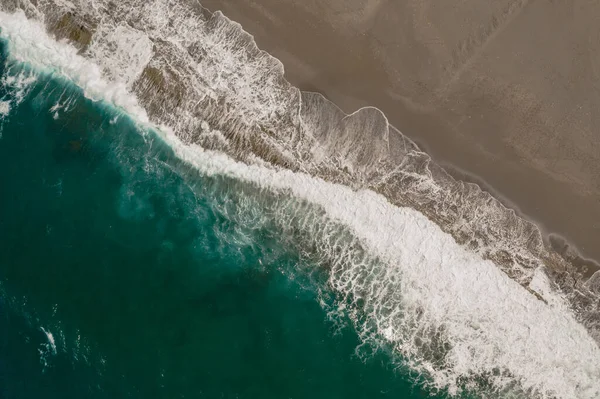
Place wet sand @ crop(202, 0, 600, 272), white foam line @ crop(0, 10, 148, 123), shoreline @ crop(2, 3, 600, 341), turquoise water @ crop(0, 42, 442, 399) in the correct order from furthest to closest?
white foam line @ crop(0, 10, 148, 123)
turquoise water @ crop(0, 42, 442, 399)
shoreline @ crop(2, 3, 600, 341)
wet sand @ crop(202, 0, 600, 272)

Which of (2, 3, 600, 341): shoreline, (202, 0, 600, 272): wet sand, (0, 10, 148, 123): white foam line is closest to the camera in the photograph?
(202, 0, 600, 272): wet sand

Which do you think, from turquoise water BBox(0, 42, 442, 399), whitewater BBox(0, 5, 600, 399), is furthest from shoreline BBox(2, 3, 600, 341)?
turquoise water BBox(0, 42, 442, 399)

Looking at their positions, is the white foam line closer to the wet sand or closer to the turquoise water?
the turquoise water

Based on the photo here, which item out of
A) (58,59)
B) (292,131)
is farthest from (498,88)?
(58,59)

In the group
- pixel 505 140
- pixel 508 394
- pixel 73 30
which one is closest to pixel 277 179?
pixel 505 140

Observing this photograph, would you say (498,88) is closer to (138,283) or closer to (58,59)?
(138,283)

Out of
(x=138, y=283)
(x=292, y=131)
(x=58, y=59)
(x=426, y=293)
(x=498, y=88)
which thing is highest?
(x=498, y=88)

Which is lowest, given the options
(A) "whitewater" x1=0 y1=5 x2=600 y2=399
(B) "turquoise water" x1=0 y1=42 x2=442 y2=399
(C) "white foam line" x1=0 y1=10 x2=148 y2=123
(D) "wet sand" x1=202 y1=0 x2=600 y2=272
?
(B) "turquoise water" x1=0 y1=42 x2=442 y2=399
